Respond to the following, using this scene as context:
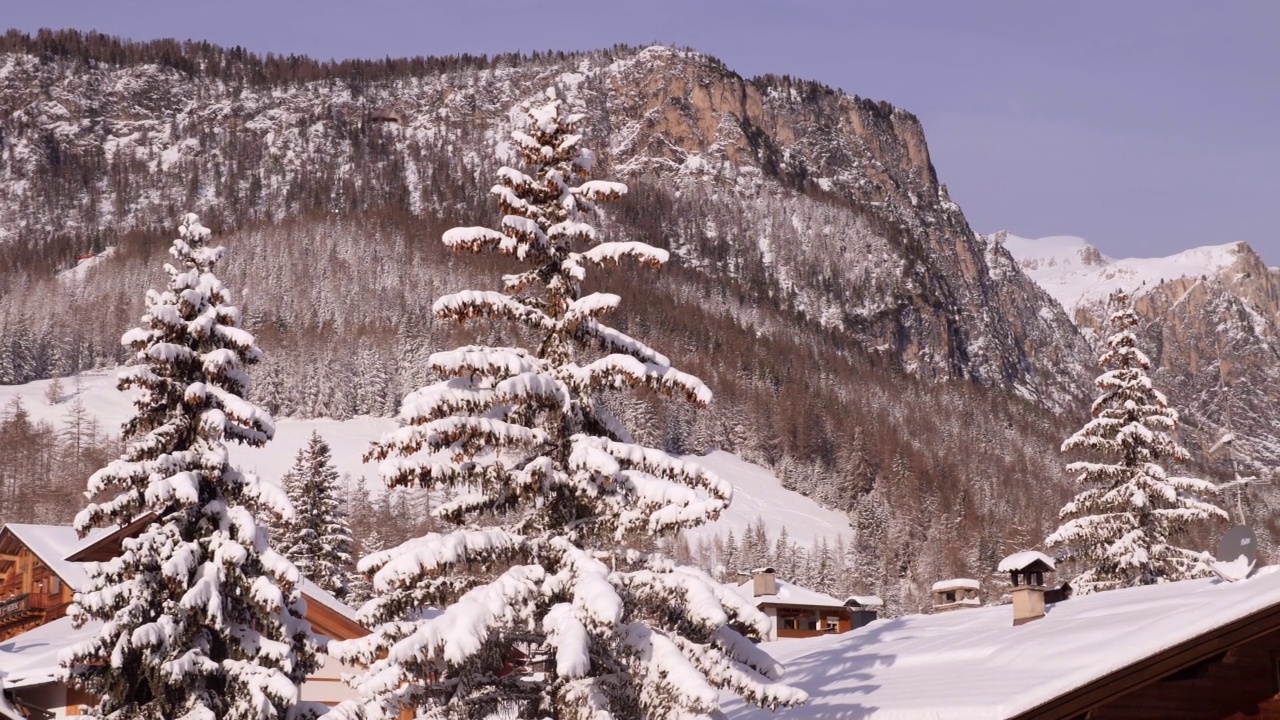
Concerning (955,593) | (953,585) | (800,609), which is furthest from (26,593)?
(800,609)

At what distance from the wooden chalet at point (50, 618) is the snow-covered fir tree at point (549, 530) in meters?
7.76

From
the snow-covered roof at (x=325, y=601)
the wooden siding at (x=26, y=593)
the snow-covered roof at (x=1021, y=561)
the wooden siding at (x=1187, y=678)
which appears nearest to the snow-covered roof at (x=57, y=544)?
the wooden siding at (x=26, y=593)

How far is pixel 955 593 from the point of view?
4128 cm

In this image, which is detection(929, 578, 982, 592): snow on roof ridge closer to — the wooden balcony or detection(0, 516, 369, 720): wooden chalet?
detection(0, 516, 369, 720): wooden chalet

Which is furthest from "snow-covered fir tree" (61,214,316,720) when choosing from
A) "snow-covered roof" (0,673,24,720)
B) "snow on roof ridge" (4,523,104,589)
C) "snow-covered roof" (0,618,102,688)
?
"snow on roof ridge" (4,523,104,589)

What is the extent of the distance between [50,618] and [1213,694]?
2963 cm

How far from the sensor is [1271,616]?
603 inches

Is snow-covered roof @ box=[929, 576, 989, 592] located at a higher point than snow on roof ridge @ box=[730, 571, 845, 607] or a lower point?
higher

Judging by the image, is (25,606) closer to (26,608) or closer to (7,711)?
(26,608)

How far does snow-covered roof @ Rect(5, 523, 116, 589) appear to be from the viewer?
118 feet

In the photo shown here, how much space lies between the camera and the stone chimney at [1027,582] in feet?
73.5

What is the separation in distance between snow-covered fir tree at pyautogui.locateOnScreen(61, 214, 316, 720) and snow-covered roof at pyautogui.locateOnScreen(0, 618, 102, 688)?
1748mm

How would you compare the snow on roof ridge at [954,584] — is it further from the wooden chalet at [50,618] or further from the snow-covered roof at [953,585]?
the wooden chalet at [50,618]

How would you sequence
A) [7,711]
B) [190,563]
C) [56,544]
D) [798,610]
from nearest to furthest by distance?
[7,711], [190,563], [56,544], [798,610]
